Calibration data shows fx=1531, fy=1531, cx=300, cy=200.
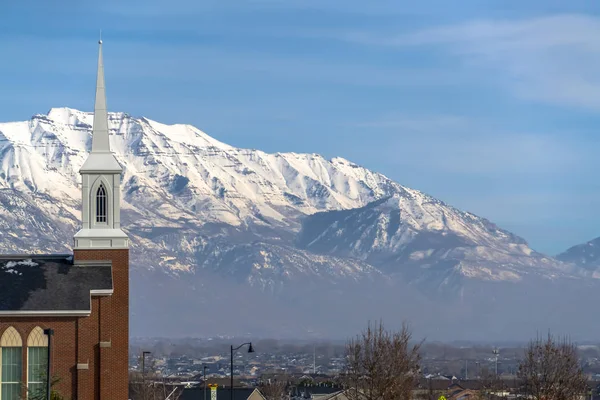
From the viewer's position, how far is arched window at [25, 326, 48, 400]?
79438 millimetres

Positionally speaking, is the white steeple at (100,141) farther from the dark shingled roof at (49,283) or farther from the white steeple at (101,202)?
the dark shingled roof at (49,283)

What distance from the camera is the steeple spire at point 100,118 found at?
86.6 metres

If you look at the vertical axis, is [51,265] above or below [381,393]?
above

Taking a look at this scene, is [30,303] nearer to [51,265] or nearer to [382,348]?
[51,265]

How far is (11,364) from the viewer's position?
80000mm

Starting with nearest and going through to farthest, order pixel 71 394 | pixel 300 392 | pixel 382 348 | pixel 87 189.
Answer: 1. pixel 71 394
2. pixel 87 189
3. pixel 382 348
4. pixel 300 392

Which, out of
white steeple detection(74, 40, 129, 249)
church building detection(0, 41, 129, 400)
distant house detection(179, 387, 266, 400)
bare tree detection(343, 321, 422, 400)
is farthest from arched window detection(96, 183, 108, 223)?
distant house detection(179, 387, 266, 400)

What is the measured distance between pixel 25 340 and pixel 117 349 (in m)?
4.84

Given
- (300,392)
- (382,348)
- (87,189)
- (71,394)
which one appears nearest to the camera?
(71,394)

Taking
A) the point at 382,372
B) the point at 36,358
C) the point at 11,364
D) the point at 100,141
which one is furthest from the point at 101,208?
the point at 382,372

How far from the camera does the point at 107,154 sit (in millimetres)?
85562

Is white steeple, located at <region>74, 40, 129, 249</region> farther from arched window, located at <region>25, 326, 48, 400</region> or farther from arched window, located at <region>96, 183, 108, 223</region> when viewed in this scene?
arched window, located at <region>25, 326, 48, 400</region>

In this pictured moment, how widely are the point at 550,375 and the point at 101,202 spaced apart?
27.0m

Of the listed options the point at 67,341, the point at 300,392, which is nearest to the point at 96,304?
the point at 67,341
